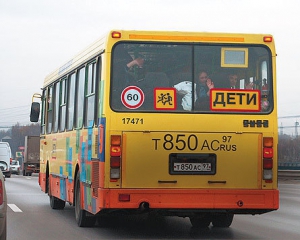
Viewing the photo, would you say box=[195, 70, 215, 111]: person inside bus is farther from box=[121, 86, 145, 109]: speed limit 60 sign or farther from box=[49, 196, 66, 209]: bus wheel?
box=[49, 196, 66, 209]: bus wheel

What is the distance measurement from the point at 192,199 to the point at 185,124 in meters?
1.04

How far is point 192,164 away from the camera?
12.6 m

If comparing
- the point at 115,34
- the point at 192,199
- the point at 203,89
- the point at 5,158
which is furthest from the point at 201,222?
the point at 5,158

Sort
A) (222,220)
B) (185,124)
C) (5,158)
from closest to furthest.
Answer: (185,124) → (222,220) → (5,158)

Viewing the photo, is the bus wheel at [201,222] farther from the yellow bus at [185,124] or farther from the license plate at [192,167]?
the license plate at [192,167]

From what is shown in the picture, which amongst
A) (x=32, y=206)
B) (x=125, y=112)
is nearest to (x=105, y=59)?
(x=125, y=112)

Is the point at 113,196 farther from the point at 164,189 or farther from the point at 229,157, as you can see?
the point at 229,157

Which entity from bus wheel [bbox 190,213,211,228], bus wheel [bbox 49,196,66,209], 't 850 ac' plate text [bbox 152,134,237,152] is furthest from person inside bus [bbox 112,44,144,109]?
bus wheel [bbox 49,196,66,209]

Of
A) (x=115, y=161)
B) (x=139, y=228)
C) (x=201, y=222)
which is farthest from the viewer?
(x=201, y=222)

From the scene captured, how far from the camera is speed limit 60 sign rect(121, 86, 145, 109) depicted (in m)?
12.6

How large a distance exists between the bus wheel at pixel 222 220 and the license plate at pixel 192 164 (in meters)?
2.31

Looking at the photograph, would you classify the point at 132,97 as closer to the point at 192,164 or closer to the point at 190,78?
the point at 190,78

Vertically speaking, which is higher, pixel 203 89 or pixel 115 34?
pixel 115 34

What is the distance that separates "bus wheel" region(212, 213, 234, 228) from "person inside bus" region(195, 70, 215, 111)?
2721 millimetres
